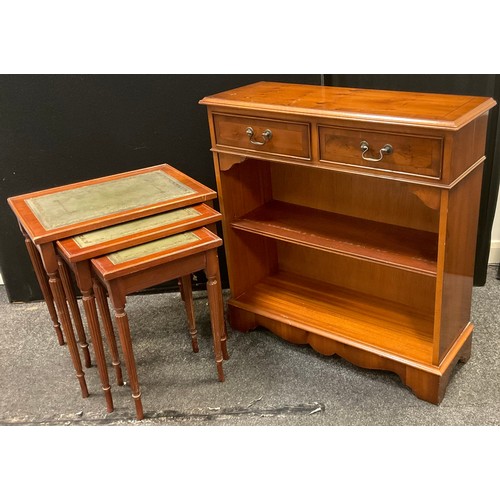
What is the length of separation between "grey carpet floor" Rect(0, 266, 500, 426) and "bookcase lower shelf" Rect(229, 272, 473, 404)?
7 cm

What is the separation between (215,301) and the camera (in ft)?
6.82

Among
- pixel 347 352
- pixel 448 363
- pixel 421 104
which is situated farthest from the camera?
pixel 347 352

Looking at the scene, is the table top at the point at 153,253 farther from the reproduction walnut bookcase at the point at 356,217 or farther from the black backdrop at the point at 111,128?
the black backdrop at the point at 111,128

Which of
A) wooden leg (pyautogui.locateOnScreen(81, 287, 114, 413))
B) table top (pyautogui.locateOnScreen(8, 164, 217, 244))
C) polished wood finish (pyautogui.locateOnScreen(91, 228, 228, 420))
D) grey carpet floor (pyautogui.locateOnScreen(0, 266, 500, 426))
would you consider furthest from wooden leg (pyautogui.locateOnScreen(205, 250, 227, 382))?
wooden leg (pyautogui.locateOnScreen(81, 287, 114, 413))

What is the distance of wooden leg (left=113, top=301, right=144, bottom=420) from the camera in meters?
1.89

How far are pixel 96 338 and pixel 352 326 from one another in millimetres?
915

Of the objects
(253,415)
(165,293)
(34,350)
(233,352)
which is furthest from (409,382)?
(34,350)

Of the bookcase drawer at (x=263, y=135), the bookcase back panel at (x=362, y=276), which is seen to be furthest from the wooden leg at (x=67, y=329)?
the bookcase back panel at (x=362, y=276)

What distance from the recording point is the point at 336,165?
1.91 meters

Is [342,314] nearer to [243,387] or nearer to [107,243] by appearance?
[243,387]

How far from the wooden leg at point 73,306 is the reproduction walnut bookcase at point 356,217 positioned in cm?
59

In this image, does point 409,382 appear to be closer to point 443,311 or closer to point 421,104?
point 443,311

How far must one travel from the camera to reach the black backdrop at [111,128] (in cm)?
250

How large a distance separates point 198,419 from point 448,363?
2.82 ft
